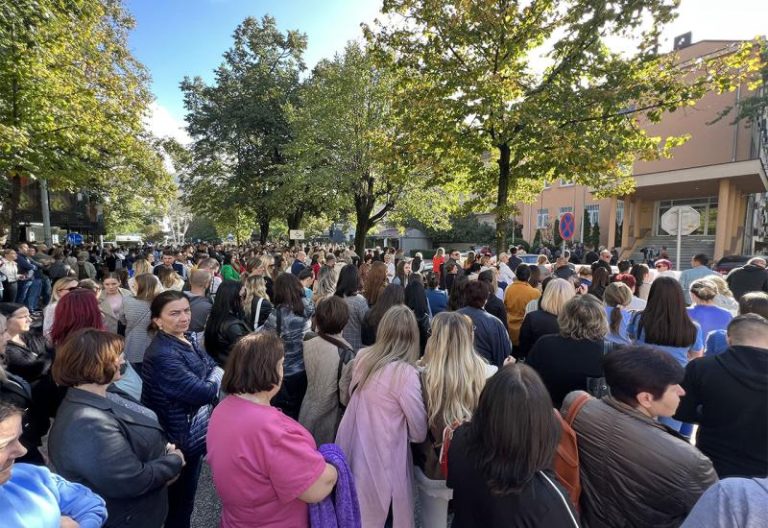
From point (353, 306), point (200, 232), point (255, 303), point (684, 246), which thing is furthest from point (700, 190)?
point (200, 232)

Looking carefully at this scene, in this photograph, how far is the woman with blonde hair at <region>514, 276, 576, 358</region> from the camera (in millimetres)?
4059

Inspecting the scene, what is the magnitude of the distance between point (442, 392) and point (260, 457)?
1137mm

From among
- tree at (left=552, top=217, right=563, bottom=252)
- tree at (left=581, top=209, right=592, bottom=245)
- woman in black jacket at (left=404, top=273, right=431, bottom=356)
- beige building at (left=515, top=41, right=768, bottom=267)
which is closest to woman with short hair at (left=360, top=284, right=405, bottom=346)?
woman in black jacket at (left=404, top=273, right=431, bottom=356)

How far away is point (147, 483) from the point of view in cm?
193

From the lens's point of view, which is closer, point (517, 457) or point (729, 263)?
point (517, 457)

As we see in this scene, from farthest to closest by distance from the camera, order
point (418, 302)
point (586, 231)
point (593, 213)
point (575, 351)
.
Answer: point (593, 213), point (586, 231), point (418, 302), point (575, 351)

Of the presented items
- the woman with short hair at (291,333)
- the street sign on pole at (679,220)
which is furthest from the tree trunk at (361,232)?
the woman with short hair at (291,333)

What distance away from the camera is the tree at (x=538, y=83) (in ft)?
28.9

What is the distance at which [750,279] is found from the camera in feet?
22.5

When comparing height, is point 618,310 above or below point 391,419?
above

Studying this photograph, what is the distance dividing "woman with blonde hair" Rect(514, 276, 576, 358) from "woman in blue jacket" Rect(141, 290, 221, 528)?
9.77 feet

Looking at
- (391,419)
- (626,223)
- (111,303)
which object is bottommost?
(391,419)

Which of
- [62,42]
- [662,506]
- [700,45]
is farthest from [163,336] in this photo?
[700,45]

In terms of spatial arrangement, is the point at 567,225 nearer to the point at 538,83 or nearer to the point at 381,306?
the point at 538,83
